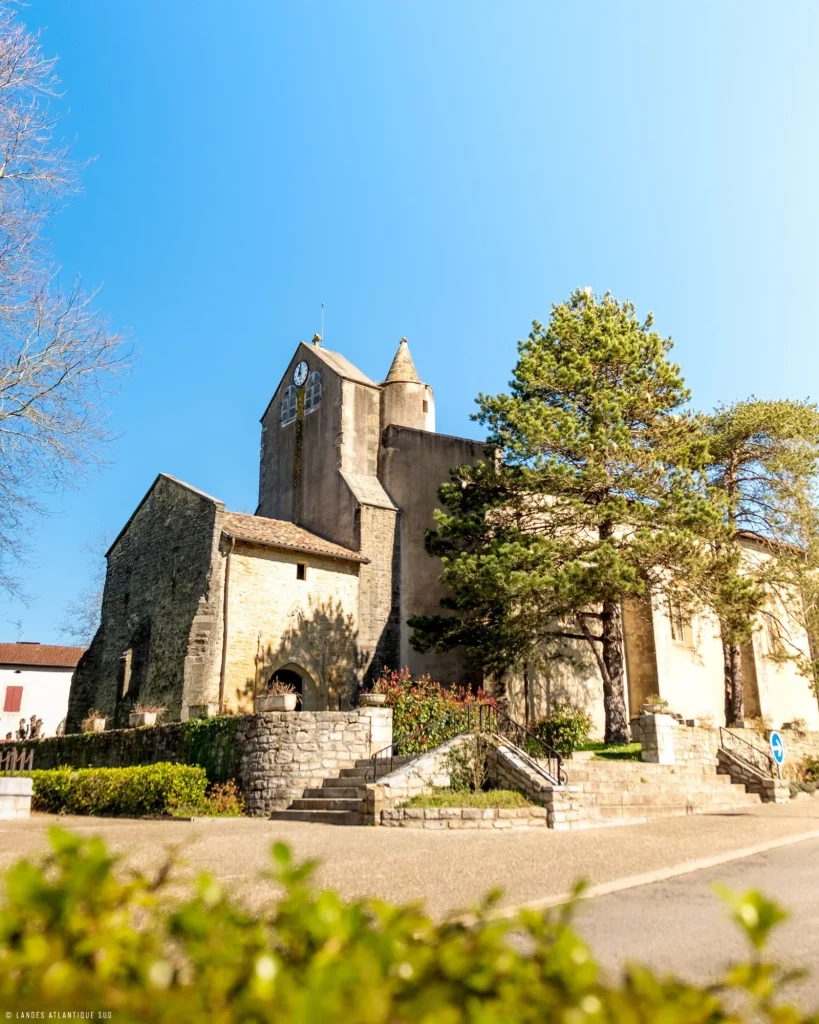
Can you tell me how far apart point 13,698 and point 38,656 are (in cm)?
328

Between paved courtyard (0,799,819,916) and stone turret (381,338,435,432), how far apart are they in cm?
1606

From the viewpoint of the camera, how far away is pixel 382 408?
2834 cm

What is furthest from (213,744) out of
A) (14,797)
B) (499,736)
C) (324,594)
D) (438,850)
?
(438,850)

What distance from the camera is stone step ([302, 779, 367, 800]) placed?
49.5ft

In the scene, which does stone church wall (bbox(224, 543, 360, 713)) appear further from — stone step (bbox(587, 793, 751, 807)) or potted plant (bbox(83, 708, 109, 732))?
stone step (bbox(587, 793, 751, 807))

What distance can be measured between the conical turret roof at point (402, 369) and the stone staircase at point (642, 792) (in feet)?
53.0

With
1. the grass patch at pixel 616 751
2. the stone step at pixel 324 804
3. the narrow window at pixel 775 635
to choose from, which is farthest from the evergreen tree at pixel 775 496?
the stone step at pixel 324 804

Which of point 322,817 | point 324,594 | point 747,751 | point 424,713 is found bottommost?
point 322,817

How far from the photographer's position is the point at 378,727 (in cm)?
1700

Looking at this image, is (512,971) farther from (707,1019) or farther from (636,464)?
(636,464)

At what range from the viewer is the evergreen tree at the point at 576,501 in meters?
19.6

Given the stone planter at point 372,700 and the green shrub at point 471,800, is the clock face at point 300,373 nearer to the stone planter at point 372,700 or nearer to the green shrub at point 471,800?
the stone planter at point 372,700

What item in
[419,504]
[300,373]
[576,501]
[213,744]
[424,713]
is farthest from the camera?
[300,373]

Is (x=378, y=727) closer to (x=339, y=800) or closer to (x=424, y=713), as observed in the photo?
(x=424, y=713)
